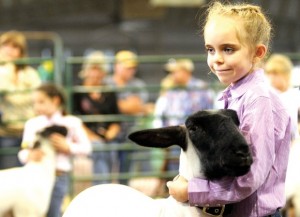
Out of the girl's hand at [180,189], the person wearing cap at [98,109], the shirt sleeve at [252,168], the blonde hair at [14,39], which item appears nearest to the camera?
the shirt sleeve at [252,168]

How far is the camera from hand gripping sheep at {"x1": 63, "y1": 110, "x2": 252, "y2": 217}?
213 cm

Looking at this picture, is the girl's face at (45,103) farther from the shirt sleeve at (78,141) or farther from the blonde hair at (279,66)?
the blonde hair at (279,66)

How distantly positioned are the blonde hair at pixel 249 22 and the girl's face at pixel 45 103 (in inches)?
152

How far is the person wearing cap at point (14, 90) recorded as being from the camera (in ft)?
22.4

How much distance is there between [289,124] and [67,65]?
4.86 metres

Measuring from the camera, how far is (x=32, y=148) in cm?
586

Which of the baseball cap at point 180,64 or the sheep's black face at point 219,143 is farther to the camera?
the baseball cap at point 180,64

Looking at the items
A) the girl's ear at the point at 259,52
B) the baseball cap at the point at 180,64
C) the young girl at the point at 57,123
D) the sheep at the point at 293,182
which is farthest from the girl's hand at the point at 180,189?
the baseball cap at the point at 180,64

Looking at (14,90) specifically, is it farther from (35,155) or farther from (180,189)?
(180,189)

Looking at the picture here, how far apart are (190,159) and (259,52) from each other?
0.45m

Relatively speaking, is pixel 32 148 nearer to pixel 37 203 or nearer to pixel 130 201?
pixel 37 203

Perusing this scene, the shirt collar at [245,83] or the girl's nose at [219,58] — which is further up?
the girl's nose at [219,58]

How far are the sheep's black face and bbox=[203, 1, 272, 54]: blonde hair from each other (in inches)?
10.5

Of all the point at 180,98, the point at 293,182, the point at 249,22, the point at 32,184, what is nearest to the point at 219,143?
the point at 249,22
